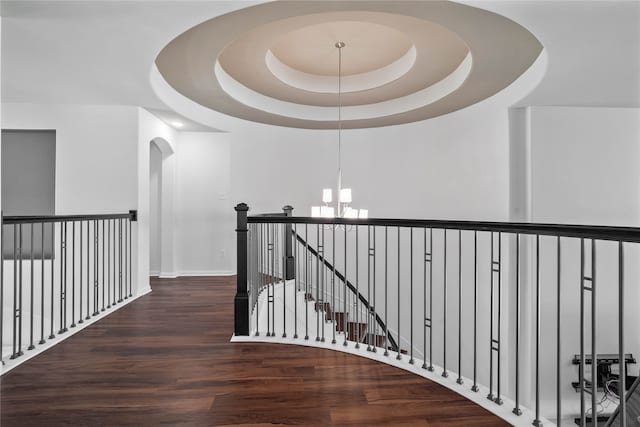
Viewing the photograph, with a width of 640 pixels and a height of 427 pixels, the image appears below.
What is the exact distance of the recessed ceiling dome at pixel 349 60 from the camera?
11.1 feet

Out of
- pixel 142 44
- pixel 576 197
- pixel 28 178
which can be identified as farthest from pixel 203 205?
pixel 576 197

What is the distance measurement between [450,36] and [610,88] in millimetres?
2089

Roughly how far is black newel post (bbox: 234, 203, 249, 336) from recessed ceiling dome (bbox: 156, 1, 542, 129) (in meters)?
1.81

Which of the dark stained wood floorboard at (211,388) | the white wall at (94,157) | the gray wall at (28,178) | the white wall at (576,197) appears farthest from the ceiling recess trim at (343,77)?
the dark stained wood floorboard at (211,388)

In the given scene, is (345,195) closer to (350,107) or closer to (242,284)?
(242,284)

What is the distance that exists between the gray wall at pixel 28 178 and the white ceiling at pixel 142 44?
1.98 feet

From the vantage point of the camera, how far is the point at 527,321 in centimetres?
498

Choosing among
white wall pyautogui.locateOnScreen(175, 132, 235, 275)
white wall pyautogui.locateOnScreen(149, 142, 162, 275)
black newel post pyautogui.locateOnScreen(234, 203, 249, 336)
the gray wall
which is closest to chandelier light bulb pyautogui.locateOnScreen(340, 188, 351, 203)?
black newel post pyautogui.locateOnScreen(234, 203, 249, 336)

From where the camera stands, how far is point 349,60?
5.02 m

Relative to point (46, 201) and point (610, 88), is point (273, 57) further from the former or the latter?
point (610, 88)

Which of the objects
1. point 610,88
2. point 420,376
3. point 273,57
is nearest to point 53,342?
point 420,376

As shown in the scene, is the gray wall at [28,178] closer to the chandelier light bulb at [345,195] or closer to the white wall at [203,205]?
the white wall at [203,205]

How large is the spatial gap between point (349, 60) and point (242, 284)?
→ 11.0 ft

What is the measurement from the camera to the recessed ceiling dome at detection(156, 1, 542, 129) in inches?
133
